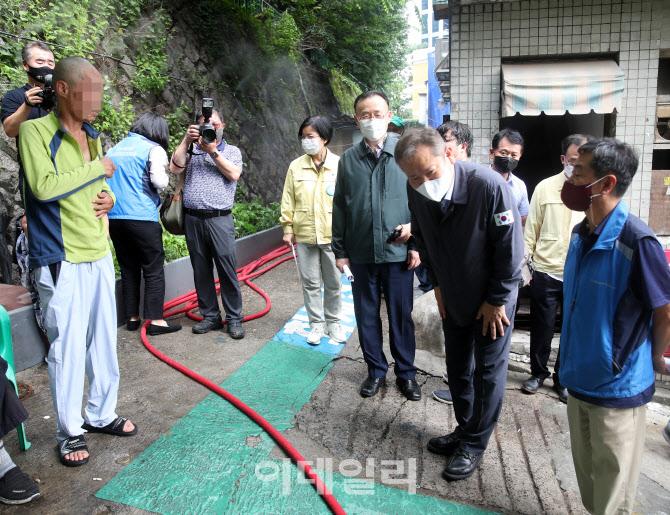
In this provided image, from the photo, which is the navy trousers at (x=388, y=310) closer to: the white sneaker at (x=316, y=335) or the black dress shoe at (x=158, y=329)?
the white sneaker at (x=316, y=335)

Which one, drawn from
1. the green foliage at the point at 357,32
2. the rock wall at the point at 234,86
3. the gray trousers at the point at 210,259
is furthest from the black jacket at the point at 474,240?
the green foliage at the point at 357,32

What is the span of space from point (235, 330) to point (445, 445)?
2.31 metres

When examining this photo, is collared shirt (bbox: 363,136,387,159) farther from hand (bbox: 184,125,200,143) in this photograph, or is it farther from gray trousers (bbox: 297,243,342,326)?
hand (bbox: 184,125,200,143)

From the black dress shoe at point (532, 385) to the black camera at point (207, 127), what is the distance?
134 inches

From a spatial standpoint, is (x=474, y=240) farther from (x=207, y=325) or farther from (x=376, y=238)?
(x=207, y=325)

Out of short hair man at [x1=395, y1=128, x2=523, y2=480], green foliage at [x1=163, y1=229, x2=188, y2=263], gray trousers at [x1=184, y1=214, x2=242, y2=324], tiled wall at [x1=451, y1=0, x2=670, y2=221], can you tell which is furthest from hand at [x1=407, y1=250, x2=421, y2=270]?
tiled wall at [x1=451, y1=0, x2=670, y2=221]

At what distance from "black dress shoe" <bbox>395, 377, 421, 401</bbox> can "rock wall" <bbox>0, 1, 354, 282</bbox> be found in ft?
16.9

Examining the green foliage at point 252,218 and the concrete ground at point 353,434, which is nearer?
the concrete ground at point 353,434

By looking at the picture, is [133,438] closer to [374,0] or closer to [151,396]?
[151,396]

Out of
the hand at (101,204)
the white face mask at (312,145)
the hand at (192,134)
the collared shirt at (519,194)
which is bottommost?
the collared shirt at (519,194)

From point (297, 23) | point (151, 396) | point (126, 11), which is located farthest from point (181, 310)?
point (297, 23)

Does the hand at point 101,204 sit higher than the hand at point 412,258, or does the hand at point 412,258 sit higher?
the hand at point 101,204

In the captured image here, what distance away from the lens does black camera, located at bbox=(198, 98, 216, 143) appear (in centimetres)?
407

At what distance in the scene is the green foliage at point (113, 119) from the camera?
6354 mm
